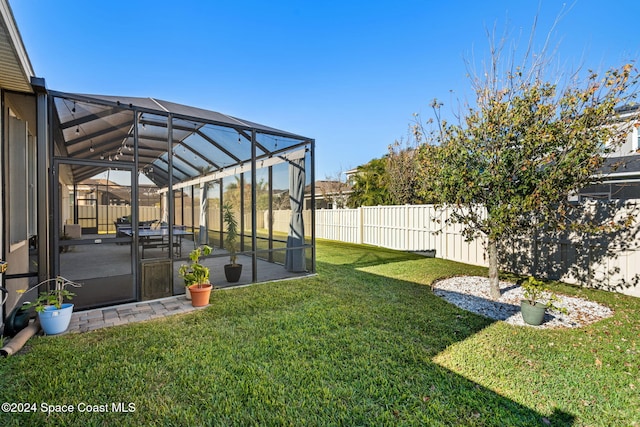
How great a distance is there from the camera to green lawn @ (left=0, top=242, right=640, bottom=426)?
6.93 ft

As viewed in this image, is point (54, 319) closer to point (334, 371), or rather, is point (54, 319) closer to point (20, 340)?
Answer: point (20, 340)

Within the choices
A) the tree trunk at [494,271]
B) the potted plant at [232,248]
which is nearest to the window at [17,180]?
the potted plant at [232,248]

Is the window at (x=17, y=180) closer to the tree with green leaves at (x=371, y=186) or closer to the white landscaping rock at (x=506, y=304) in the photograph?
the white landscaping rock at (x=506, y=304)

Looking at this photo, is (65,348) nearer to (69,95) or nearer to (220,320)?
(220,320)

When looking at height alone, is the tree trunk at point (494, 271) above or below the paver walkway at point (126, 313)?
above

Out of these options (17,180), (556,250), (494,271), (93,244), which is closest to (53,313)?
(93,244)

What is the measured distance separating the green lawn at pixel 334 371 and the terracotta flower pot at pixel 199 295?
392 mm

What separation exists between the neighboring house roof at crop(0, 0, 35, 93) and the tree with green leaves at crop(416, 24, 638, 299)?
5093 mm

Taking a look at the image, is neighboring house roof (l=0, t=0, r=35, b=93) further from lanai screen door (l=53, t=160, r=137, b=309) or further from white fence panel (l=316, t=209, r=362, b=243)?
white fence panel (l=316, t=209, r=362, b=243)

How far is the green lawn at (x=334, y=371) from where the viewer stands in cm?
211

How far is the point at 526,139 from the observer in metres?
4.24

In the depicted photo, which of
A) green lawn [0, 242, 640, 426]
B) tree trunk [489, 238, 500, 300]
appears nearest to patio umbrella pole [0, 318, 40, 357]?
green lawn [0, 242, 640, 426]

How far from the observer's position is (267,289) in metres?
5.46

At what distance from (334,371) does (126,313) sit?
312 centimetres
